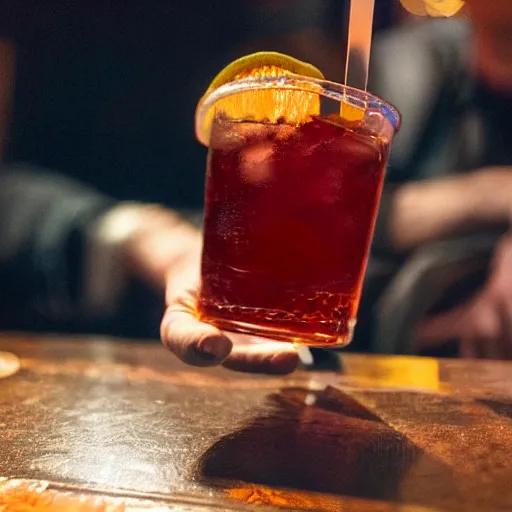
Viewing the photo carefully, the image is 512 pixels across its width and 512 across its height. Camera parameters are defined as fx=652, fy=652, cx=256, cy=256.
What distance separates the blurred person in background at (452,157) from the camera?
1.72 m

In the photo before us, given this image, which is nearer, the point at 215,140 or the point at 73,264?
the point at 215,140

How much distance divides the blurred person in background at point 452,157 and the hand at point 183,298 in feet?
1.73

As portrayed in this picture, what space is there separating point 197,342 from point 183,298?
0.33 meters

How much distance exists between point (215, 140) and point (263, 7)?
0.80m

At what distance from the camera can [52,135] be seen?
183 centimetres

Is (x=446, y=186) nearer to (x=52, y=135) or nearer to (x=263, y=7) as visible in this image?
(x=263, y=7)

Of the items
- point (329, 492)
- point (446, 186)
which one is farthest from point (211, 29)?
point (329, 492)

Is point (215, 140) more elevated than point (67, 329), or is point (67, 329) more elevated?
point (215, 140)

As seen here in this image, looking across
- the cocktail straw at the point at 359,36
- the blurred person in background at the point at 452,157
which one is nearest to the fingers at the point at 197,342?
the cocktail straw at the point at 359,36

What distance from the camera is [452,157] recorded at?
5.74 feet

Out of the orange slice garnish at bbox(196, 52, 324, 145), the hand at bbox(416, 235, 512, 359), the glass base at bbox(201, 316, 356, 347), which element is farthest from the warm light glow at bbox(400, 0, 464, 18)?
the glass base at bbox(201, 316, 356, 347)

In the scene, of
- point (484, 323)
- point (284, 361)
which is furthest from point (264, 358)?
point (484, 323)

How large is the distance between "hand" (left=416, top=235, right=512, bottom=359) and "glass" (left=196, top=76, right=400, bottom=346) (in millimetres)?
845

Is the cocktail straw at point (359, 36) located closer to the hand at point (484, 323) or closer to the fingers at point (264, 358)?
the fingers at point (264, 358)
